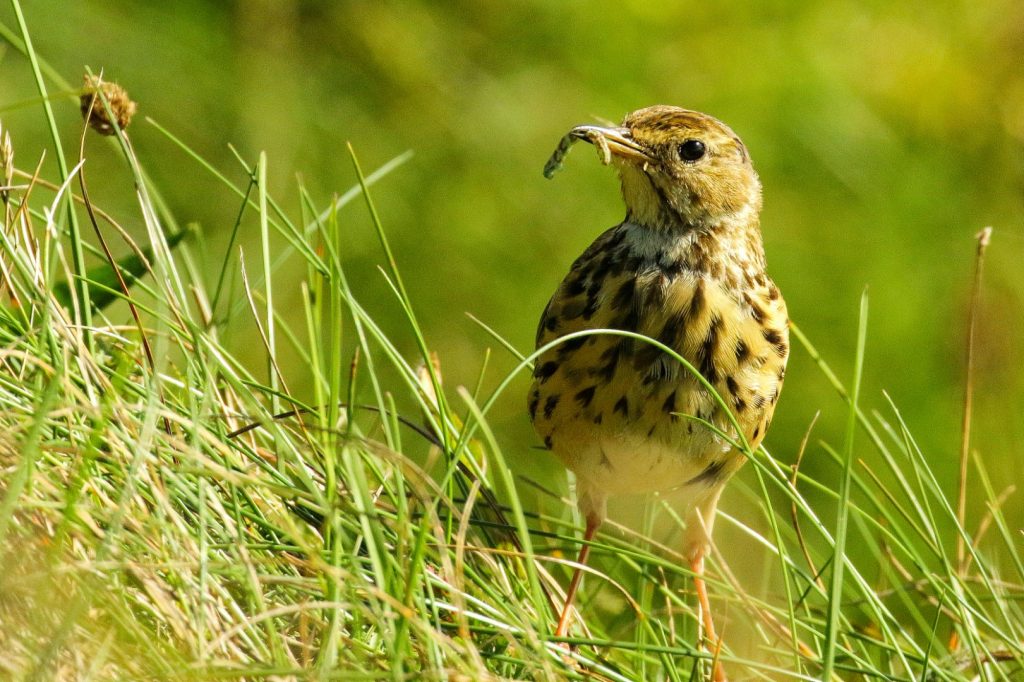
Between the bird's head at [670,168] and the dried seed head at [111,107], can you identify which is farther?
the bird's head at [670,168]

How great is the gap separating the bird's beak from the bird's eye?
0.10 m

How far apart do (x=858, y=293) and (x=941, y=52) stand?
142 cm

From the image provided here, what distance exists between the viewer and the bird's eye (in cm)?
392

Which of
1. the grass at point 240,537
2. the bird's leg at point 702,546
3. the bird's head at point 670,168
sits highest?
the bird's head at point 670,168

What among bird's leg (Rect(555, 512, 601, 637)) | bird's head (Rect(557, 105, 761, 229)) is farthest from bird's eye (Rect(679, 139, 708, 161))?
bird's leg (Rect(555, 512, 601, 637))

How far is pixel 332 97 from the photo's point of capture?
6.96m

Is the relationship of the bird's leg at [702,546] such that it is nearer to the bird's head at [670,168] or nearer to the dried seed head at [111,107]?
the bird's head at [670,168]

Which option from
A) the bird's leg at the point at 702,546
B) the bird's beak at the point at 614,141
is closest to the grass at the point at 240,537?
the bird's leg at the point at 702,546

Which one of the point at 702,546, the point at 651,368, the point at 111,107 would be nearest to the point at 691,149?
the point at 651,368

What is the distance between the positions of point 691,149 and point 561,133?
2809 millimetres

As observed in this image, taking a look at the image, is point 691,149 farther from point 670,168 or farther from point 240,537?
point 240,537

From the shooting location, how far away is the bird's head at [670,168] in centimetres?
388

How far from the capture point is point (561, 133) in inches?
263

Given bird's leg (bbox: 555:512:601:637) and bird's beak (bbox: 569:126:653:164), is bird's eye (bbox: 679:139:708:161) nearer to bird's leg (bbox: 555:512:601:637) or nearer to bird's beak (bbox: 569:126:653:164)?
bird's beak (bbox: 569:126:653:164)
